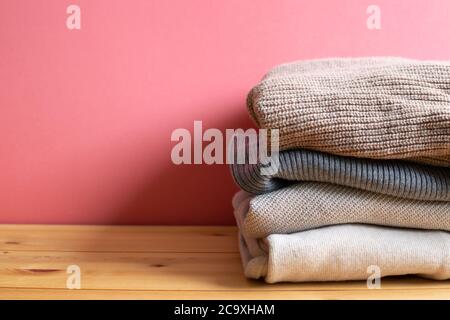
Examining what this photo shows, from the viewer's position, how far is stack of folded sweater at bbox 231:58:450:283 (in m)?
0.49

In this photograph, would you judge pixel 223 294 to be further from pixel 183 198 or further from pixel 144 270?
pixel 183 198

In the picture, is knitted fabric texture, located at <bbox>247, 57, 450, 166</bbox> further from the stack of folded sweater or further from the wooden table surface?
the wooden table surface

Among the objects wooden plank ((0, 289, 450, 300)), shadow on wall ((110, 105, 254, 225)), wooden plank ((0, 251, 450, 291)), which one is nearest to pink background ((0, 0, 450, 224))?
shadow on wall ((110, 105, 254, 225))

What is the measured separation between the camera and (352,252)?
50 cm

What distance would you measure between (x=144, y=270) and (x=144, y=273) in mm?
10

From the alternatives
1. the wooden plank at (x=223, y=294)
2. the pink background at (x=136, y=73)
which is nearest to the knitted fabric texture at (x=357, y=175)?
the wooden plank at (x=223, y=294)

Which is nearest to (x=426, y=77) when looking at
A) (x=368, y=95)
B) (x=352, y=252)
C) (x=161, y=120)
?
(x=368, y=95)

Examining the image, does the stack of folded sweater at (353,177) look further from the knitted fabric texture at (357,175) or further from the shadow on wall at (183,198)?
the shadow on wall at (183,198)

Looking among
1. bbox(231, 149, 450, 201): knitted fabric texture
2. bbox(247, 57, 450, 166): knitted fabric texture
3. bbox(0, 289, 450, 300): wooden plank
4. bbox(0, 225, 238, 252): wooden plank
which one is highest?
bbox(247, 57, 450, 166): knitted fabric texture

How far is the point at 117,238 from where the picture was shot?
2.29 feet

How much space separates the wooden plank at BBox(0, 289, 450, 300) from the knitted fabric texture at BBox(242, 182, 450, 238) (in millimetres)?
71

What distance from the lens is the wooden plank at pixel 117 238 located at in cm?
65

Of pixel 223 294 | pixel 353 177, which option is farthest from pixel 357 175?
pixel 223 294
